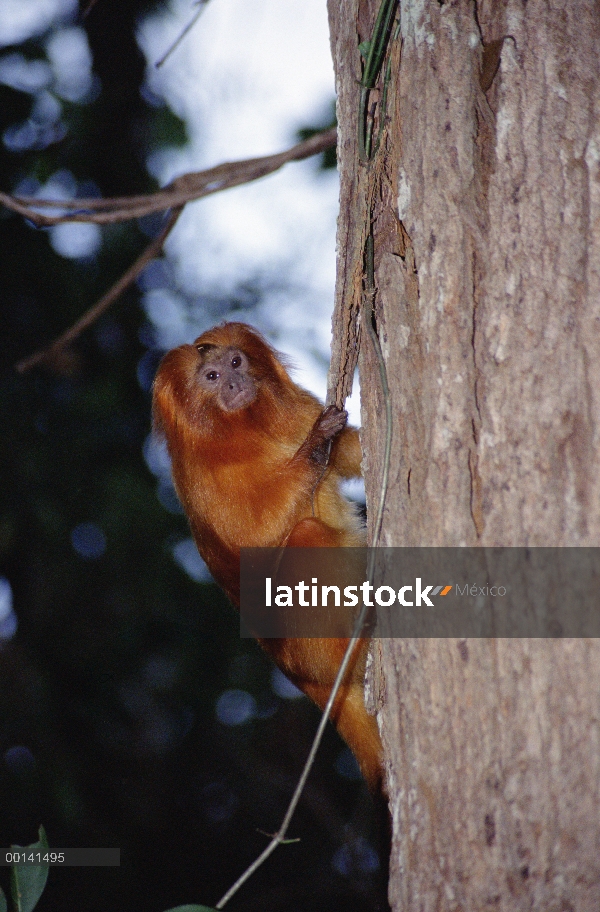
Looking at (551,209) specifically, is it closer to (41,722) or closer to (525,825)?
(525,825)

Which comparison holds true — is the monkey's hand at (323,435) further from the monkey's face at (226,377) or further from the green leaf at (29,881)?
the green leaf at (29,881)

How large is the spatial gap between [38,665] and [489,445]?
3711mm

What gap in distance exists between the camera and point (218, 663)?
4777 millimetres

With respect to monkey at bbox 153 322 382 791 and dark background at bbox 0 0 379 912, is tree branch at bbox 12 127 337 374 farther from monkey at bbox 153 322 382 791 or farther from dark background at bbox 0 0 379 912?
dark background at bbox 0 0 379 912

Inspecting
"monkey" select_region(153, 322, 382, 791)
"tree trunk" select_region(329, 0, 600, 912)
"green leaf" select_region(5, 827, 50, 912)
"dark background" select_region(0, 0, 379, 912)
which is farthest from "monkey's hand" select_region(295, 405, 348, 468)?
"dark background" select_region(0, 0, 379, 912)

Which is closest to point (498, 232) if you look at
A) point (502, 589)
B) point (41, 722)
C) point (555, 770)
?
point (502, 589)

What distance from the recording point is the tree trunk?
1.27 metres

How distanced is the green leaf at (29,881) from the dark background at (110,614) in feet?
8.58

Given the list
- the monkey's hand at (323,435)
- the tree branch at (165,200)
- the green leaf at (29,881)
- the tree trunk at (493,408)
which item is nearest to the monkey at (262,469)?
the monkey's hand at (323,435)

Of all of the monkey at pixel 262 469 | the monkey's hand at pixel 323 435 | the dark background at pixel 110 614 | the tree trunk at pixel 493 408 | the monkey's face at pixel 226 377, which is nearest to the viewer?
the tree trunk at pixel 493 408

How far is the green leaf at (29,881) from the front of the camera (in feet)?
5.30

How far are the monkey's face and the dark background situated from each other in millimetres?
1276

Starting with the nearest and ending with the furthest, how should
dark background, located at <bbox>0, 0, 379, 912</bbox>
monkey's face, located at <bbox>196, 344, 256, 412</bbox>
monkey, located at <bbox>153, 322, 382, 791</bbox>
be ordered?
monkey, located at <bbox>153, 322, 382, 791</bbox> → monkey's face, located at <bbox>196, 344, 256, 412</bbox> → dark background, located at <bbox>0, 0, 379, 912</bbox>

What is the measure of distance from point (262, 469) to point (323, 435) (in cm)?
44
